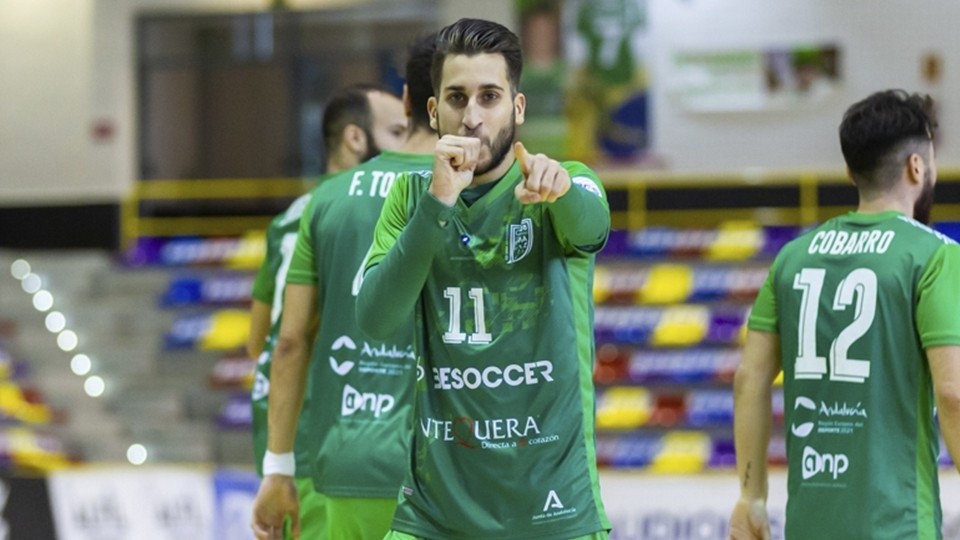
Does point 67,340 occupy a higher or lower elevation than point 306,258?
lower

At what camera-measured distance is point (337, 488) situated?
470 centimetres

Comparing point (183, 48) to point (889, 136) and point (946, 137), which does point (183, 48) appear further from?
point (889, 136)

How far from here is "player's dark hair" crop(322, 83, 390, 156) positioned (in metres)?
5.46

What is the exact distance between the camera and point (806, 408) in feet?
14.3

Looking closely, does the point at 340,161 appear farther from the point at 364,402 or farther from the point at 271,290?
the point at 364,402

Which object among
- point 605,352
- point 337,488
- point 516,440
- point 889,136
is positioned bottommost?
point 605,352

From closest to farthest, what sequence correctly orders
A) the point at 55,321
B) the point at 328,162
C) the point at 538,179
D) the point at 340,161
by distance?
the point at 538,179, the point at 340,161, the point at 328,162, the point at 55,321

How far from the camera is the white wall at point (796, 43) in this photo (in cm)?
1424

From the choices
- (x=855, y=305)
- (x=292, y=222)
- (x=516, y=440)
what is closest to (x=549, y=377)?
(x=516, y=440)

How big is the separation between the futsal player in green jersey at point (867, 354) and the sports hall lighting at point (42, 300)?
38.5 feet

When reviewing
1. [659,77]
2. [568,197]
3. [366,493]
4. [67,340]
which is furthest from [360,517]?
[659,77]

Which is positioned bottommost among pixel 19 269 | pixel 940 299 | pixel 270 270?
pixel 19 269

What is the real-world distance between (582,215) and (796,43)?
38.5 ft

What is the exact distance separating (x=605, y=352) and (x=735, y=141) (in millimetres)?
2779
